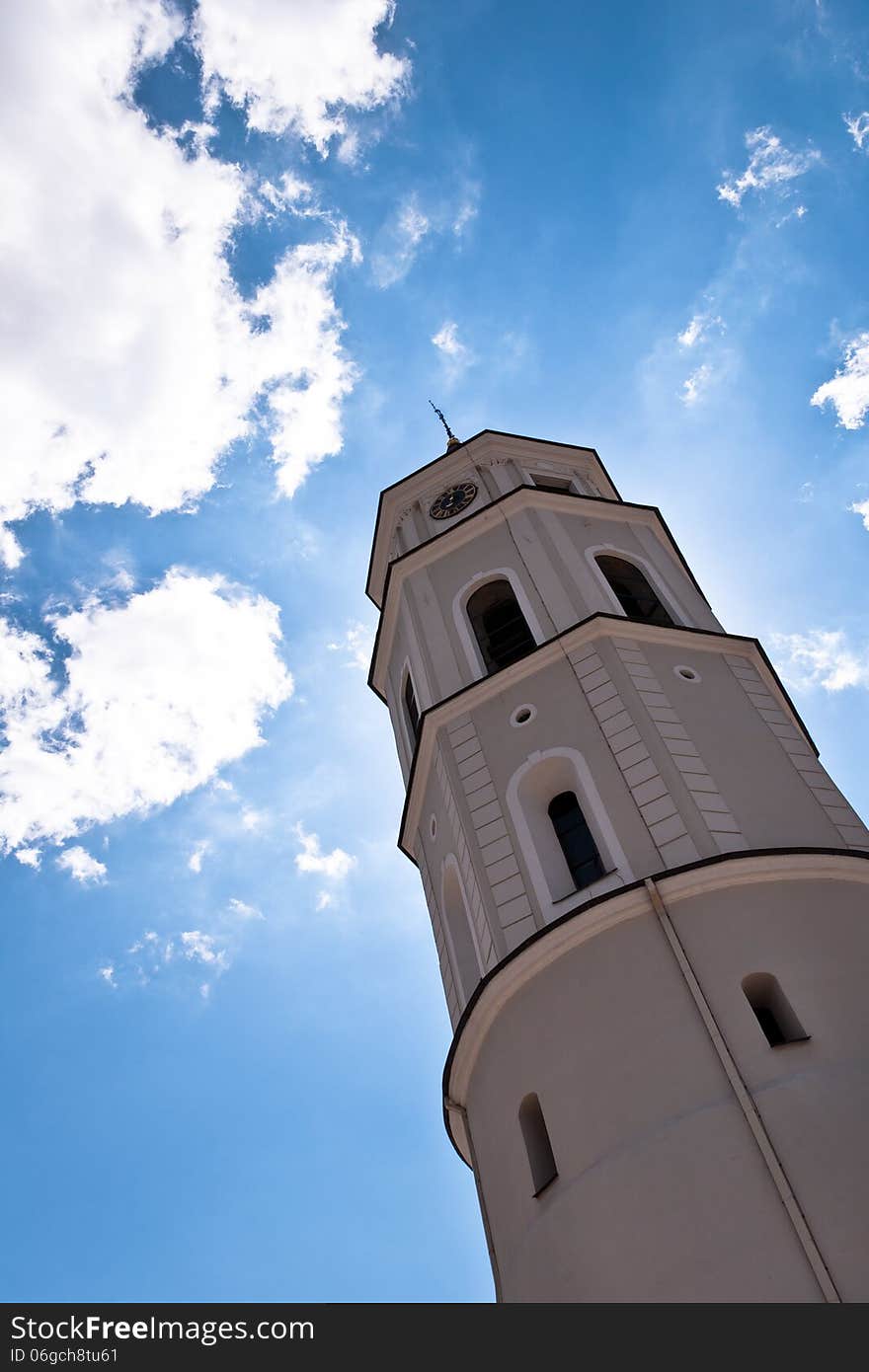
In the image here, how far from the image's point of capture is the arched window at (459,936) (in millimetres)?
17766

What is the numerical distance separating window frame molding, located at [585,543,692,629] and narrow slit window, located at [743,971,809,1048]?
24.6ft

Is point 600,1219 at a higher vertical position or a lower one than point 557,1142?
lower

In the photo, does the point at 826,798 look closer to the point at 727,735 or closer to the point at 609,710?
the point at 727,735

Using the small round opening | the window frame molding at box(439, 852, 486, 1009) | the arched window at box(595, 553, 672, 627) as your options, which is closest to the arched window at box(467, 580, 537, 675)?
the small round opening

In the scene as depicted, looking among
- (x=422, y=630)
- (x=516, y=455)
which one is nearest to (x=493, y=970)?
(x=422, y=630)

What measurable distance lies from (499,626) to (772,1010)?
→ 10.6m

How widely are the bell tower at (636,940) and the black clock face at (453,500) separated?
4.22 meters

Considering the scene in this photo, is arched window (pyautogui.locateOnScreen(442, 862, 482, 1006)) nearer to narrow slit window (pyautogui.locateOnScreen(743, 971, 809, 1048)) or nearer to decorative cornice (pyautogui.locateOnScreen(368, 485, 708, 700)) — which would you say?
narrow slit window (pyautogui.locateOnScreen(743, 971, 809, 1048))

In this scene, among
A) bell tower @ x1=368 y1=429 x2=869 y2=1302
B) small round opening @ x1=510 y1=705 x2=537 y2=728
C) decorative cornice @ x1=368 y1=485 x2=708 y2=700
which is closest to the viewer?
bell tower @ x1=368 y1=429 x2=869 y2=1302

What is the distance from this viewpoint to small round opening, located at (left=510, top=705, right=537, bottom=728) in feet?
61.3

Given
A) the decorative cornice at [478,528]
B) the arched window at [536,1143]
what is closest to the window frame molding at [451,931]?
the arched window at [536,1143]

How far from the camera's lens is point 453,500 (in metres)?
27.6

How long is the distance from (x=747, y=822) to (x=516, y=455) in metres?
15.3

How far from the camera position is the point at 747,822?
15727 mm
